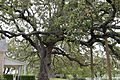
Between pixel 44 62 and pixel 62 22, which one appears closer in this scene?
pixel 62 22

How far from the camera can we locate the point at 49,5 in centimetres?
2336

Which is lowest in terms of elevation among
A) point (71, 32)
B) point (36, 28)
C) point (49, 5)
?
point (71, 32)

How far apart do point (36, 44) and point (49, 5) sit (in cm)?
416

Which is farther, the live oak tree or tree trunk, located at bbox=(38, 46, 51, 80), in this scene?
tree trunk, located at bbox=(38, 46, 51, 80)

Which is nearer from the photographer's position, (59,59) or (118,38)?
(118,38)

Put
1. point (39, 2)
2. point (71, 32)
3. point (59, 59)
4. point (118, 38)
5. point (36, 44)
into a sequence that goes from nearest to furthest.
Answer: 1. point (71, 32)
2. point (118, 38)
3. point (39, 2)
4. point (36, 44)
5. point (59, 59)

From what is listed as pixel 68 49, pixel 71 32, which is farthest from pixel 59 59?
pixel 71 32

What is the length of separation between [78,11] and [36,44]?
1149 centimetres

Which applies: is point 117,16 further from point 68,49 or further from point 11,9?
point 68,49

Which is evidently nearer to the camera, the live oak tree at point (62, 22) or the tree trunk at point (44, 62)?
the live oak tree at point (62, 22)

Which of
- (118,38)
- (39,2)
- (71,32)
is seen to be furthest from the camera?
(39,2)

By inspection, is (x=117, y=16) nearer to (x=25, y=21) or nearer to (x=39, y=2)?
(x=39, y=2)

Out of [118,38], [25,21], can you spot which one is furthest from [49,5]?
[118,38]

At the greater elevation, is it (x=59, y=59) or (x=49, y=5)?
(x=49, y=5)
